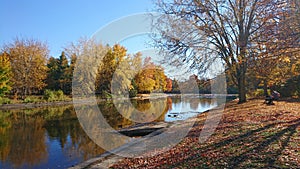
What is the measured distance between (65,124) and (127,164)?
11217 millimetres

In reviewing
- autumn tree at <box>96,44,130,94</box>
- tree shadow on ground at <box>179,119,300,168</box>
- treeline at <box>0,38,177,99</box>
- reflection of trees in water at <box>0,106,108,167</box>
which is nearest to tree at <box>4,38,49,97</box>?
treeline at <box>0,38,177,99</box>

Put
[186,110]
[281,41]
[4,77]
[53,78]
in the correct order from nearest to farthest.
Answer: [281,41], [186,110], [4,77], [53,78]

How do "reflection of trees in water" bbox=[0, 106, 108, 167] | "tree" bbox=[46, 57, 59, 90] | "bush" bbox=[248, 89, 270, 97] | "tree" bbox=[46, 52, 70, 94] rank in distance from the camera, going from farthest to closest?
"tree" bbox=[46, 57, 59, 90] → "tree" bbox=[46, 52, 70, 94] → "bush" bbox=[248, 89, 270, 97] → "reflection of trees in water" bbox=[0, 106, 108, 167]

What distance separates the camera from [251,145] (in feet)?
18.7

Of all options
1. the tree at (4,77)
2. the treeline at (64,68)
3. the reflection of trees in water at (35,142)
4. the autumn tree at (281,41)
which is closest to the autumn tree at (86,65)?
the treeline at (64,68)

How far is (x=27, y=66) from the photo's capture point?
118ft

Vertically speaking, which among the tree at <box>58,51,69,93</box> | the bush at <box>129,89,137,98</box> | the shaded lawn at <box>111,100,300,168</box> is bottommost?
the shaded lawn at <box>111,100,300,168</box>

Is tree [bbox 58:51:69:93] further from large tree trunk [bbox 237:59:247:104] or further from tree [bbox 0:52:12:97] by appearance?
large tree trunk [bbox 237:59:247:104]

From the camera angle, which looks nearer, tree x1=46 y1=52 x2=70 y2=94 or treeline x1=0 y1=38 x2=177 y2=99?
treeline x1=0 y1=38 x2=177 y2=99

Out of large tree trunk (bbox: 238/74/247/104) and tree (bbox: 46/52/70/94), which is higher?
tree (bbox: 46/52/70/94)

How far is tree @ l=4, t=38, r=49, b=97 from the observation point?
3507cm

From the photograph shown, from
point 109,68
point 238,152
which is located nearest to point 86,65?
point 109,68

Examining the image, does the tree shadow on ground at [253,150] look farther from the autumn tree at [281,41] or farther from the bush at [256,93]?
the bush at [256,93]

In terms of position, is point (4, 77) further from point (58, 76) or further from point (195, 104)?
point (195, 104)
